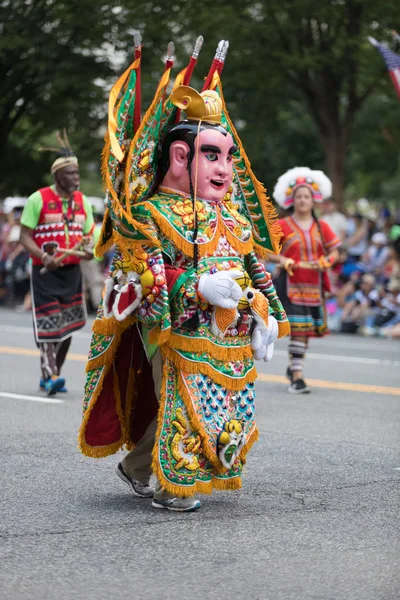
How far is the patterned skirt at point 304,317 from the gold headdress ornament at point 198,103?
4744 mm

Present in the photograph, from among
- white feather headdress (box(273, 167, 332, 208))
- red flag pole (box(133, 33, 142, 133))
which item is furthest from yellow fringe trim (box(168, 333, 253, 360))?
white feather headdress (box(273, 167, 332, 208))

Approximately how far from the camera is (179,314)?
5.32m

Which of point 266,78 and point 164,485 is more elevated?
point 266,78

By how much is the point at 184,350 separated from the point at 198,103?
116 centimetres

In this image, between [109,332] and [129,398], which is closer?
[109,332]

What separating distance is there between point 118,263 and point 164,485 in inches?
40.6

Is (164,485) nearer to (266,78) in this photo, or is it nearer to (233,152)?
(233,152)

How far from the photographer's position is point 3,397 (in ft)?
30.8

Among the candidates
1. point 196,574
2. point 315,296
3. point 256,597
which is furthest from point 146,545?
point 315,296

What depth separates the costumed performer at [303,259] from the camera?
10188 mm

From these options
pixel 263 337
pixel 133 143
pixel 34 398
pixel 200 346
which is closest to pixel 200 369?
pixel 200 346

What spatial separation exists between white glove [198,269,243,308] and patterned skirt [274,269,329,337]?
4974mm

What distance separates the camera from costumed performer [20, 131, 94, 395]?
9.30 m

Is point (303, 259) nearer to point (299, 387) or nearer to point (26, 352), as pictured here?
point (299, 387)
